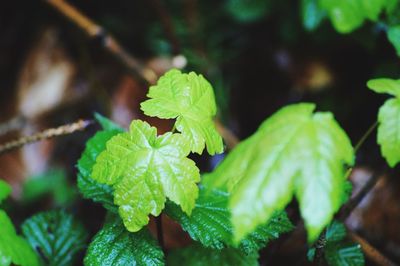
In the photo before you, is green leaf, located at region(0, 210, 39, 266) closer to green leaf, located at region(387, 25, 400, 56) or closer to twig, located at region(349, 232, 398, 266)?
twig, located at region(349, 232, 398, 266)

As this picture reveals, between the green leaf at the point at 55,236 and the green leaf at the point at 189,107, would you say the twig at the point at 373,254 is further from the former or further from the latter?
the green leaf at the point at 55,236

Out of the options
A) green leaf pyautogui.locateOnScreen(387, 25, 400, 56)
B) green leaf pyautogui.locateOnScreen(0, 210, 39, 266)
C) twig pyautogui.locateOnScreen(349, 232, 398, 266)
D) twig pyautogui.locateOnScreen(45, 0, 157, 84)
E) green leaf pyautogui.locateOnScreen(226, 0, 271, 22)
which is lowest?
twig pyautogui.locateOnScreen(349, 232, 398, 266)

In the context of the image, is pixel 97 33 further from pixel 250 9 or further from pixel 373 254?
pixel 373 254

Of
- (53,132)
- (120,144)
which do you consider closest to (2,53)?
(53,132)

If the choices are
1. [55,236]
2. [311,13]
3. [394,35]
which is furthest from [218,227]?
[311,13]

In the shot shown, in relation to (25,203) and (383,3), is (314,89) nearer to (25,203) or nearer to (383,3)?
(383,3)

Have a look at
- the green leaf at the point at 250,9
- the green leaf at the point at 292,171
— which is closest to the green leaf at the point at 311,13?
the green leaf at the point at 250,9

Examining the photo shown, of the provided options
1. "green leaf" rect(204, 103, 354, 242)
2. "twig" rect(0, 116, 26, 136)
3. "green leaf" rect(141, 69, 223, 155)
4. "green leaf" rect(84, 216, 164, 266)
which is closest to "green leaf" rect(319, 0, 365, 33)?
"green leaf" rect(141, 69, 223, 155)

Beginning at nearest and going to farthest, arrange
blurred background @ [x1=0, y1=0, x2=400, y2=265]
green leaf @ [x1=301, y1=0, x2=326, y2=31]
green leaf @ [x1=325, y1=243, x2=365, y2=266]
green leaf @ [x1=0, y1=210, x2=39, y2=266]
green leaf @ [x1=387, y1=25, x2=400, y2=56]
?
1. green leaf @ [x1=0, y1=210, x2=39, y2=266]
2. green leaf @ [x1=325, y1=243, x2=365, y2=266]
3. green leaf @ [x1=387, y1=25, x2=400, y2=56]
4. green leaf @ [x1=301, y1=0, x2=326, y2=31]
5. blurred background @ [x1=0, y1=0, x2=400, y2=265]
